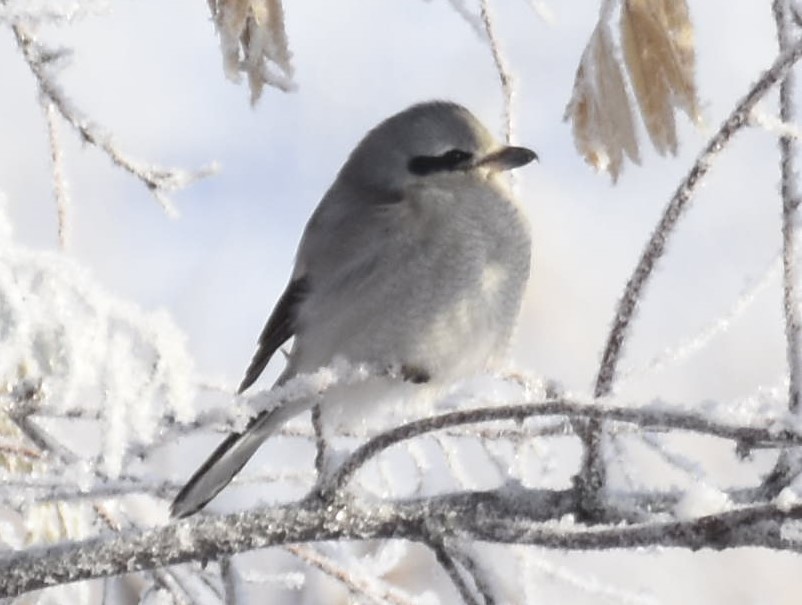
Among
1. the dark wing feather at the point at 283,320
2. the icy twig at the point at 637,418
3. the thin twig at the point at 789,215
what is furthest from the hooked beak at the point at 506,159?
the icy twig at the point at 637,418

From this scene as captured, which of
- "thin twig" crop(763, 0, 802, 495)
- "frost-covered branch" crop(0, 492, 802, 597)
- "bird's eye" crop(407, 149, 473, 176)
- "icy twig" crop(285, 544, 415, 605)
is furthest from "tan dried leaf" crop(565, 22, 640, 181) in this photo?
"bird's eye" crop(407, 149, 473, 176)

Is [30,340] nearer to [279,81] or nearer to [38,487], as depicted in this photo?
[38,487]

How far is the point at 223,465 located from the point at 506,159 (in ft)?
1.91

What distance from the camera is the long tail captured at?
4.86ft

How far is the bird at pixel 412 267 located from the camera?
1.80 metres

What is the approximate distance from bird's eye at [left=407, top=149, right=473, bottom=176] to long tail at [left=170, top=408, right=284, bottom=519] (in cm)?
42

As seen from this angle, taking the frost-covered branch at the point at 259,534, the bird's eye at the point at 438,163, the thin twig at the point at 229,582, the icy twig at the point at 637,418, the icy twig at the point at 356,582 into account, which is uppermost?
the bird's eye at the point at 438,163

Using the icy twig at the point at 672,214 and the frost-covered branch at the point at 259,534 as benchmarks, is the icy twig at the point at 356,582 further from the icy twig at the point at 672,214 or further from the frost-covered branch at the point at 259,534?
the icy twig at the point at 672,214

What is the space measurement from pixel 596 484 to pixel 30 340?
0.48m

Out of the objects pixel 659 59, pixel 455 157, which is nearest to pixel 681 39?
pixel 659 59

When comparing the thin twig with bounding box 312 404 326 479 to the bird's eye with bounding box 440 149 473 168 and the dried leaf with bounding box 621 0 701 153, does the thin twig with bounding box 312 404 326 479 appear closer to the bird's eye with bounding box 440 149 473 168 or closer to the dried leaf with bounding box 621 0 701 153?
the dried leaf with bounding box 621 0 701 153

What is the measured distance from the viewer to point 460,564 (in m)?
1.11

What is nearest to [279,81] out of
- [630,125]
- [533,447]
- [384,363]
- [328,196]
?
[630,125]

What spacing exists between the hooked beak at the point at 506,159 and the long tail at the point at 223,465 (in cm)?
47
